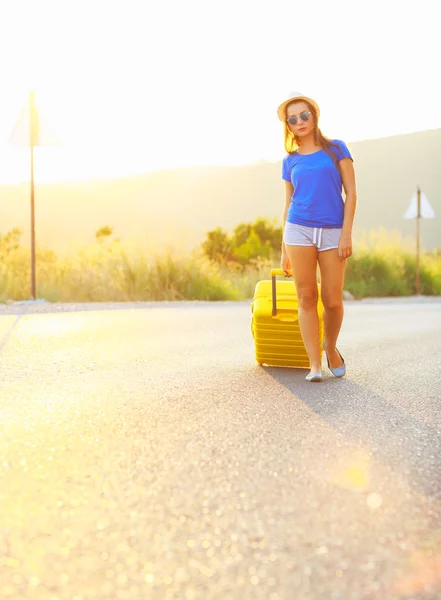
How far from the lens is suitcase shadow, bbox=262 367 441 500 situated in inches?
143

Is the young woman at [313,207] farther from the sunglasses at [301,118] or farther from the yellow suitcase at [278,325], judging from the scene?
the yellow suitcase at [278,325]

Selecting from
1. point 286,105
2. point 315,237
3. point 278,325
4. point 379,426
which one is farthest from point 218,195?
point 379,426

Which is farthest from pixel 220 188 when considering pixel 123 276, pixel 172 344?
pixel 172 344

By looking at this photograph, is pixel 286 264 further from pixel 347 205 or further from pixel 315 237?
pixel 347 205

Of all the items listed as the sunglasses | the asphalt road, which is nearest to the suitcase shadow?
the asphalt road

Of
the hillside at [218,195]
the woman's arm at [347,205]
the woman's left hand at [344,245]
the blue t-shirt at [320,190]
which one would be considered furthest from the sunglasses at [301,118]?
the hillside at [218,195]

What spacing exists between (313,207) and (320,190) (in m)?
0.13

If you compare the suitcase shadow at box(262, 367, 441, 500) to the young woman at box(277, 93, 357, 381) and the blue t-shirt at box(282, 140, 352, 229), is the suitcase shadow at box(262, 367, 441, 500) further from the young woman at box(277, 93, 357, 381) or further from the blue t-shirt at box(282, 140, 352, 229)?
the blue t-shirt at box(282, 140, 352, 229)

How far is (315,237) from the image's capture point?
5.67m

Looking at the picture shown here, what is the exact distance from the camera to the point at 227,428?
433cm

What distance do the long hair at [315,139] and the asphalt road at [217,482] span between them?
1.63m

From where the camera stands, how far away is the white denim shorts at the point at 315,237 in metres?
5.66

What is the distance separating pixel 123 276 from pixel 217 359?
903 cm

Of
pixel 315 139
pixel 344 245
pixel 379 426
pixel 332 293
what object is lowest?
pixel 379 426
